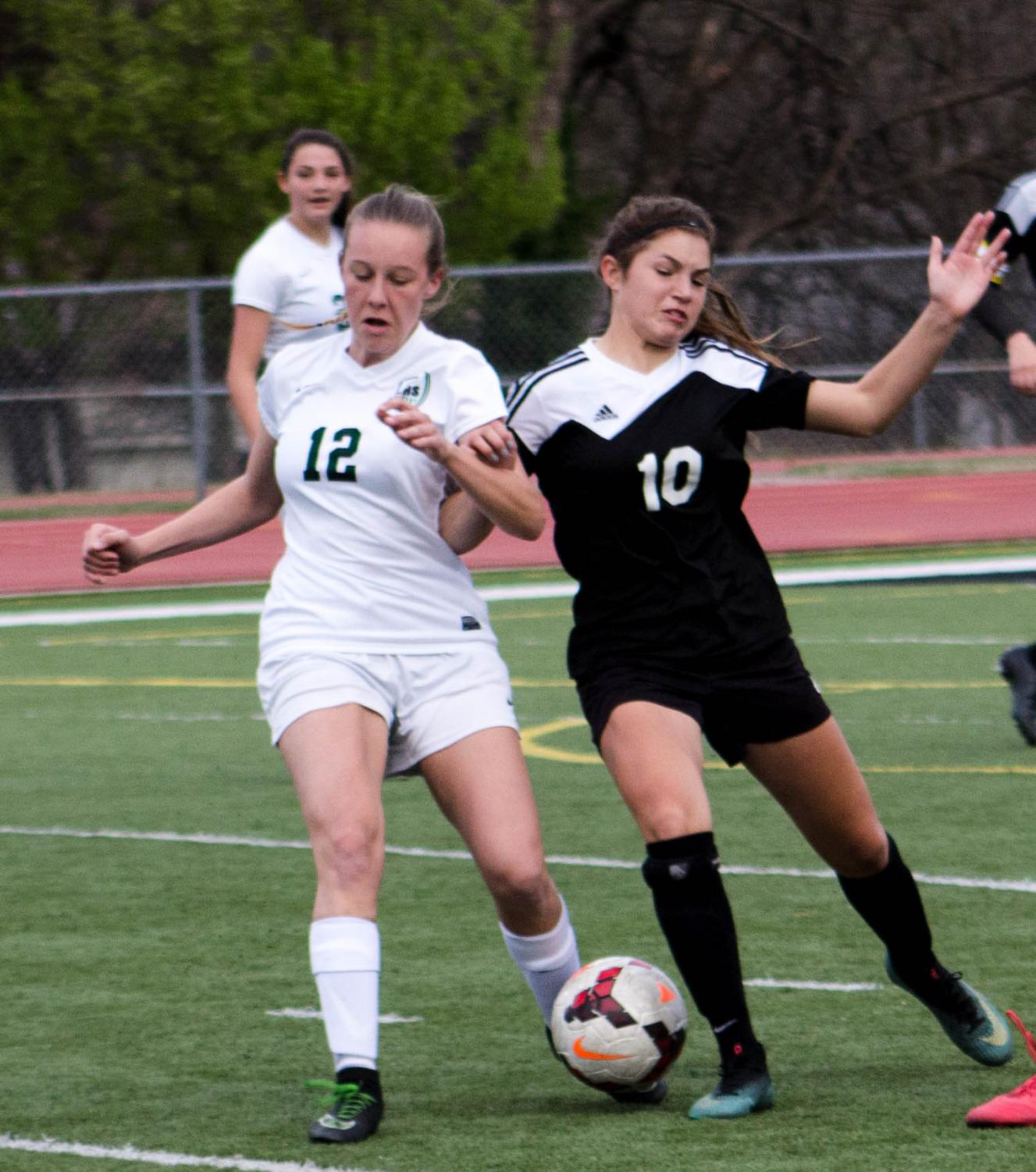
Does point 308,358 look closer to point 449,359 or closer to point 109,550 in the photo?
point 449,359

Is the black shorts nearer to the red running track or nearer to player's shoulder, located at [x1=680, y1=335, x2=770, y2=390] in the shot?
player's shoulder, located at [x1=680, y1=335, x2=770, y2=390]

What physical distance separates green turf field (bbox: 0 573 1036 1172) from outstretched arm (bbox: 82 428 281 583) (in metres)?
1.12

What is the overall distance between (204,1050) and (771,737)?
4.92 feet

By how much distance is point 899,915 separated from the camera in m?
5.09

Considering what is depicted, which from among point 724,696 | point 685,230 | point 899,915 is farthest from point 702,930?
point 685,230

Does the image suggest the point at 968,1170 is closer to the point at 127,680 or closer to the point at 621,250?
the point at 621,250

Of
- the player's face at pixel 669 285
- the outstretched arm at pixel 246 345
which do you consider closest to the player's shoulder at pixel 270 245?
the outstretched arm at pixel 246 345

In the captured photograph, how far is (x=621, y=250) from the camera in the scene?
511cm

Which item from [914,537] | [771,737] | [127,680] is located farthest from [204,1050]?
[914,537]

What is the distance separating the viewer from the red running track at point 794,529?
58.2 ft

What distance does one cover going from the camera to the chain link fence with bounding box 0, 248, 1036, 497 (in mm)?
20438

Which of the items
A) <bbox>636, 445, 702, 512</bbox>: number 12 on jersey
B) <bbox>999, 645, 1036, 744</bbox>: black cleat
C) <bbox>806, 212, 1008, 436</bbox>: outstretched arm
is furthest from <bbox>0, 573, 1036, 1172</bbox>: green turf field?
<bbox>806, 212, 1008, 436</bbox>: outstretched arm

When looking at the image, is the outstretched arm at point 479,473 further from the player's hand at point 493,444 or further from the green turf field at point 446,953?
the green turf field at point 446,953

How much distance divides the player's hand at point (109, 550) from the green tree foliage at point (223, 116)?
18686mm
